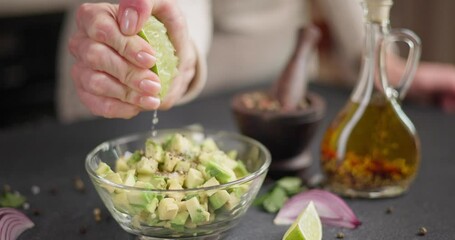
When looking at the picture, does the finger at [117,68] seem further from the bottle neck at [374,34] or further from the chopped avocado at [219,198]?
the bottle neck at [374,34]

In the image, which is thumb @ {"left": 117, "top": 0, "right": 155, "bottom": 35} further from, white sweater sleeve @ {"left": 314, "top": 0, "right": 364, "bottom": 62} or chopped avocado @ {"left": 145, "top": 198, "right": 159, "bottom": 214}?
white sweater sleeve @ {"left": 314, "top": 0, "right": 364, "bottom": 62}

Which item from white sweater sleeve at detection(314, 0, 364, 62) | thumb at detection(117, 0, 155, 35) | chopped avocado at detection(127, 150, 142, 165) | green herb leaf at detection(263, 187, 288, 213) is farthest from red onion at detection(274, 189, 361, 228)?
white sweater sleeve at detection(314, 0, 364, 62)

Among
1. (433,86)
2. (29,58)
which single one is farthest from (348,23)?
(29,58)

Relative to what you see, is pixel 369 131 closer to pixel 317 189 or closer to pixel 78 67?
pixel 317 189

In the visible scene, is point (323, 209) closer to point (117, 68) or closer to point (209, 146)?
point (209, 146)

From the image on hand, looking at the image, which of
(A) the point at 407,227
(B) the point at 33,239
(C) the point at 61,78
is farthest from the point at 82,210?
(C) the point at 61,78

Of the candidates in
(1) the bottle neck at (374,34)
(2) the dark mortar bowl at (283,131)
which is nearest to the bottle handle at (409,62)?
(1) the bottle neck at (374,34)
